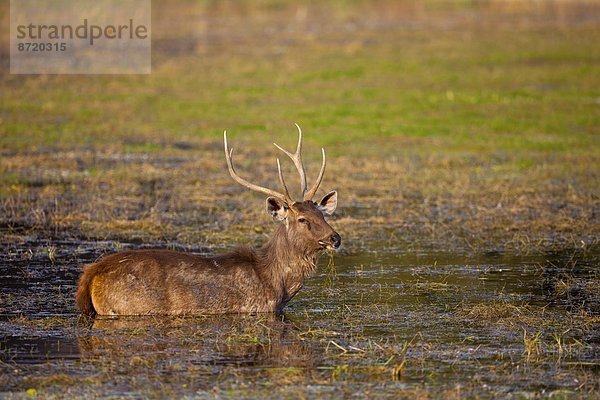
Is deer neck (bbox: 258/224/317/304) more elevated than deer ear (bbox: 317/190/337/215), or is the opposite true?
deer ear (bbox: 317/190/337/215)

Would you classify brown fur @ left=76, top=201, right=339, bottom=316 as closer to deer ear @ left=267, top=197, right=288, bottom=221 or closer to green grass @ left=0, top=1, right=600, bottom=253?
deer ear @ left=267, top=197, right=288, bottom=221

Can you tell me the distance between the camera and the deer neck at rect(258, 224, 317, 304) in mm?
10000

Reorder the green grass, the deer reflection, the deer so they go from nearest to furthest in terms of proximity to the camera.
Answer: the deer reflection, the deer, the green grass

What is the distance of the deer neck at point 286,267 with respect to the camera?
32.8ft

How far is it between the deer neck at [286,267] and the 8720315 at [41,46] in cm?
2545

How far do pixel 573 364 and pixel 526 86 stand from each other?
20.8 metres

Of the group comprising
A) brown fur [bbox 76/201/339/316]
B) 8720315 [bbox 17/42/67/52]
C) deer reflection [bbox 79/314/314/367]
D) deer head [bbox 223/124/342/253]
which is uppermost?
8720315 [bbox 17/42/67/52]

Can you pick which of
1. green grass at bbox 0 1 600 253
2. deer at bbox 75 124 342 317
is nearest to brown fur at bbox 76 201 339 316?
deer at bbox 75 124 342 317

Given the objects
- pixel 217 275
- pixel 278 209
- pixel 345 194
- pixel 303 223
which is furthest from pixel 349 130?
pixel 217 275

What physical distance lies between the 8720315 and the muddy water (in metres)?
23.4

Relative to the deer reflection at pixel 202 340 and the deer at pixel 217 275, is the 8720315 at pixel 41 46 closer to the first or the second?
the deer at pixel 217 275

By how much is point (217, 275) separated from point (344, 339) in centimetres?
154

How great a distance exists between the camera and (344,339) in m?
8.81

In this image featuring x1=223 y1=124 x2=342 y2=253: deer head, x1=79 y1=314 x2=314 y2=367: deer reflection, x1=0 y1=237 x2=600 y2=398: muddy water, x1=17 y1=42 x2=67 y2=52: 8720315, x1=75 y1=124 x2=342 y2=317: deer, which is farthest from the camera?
x1=17 y1=42 x2=67 y2=52: 8720315
